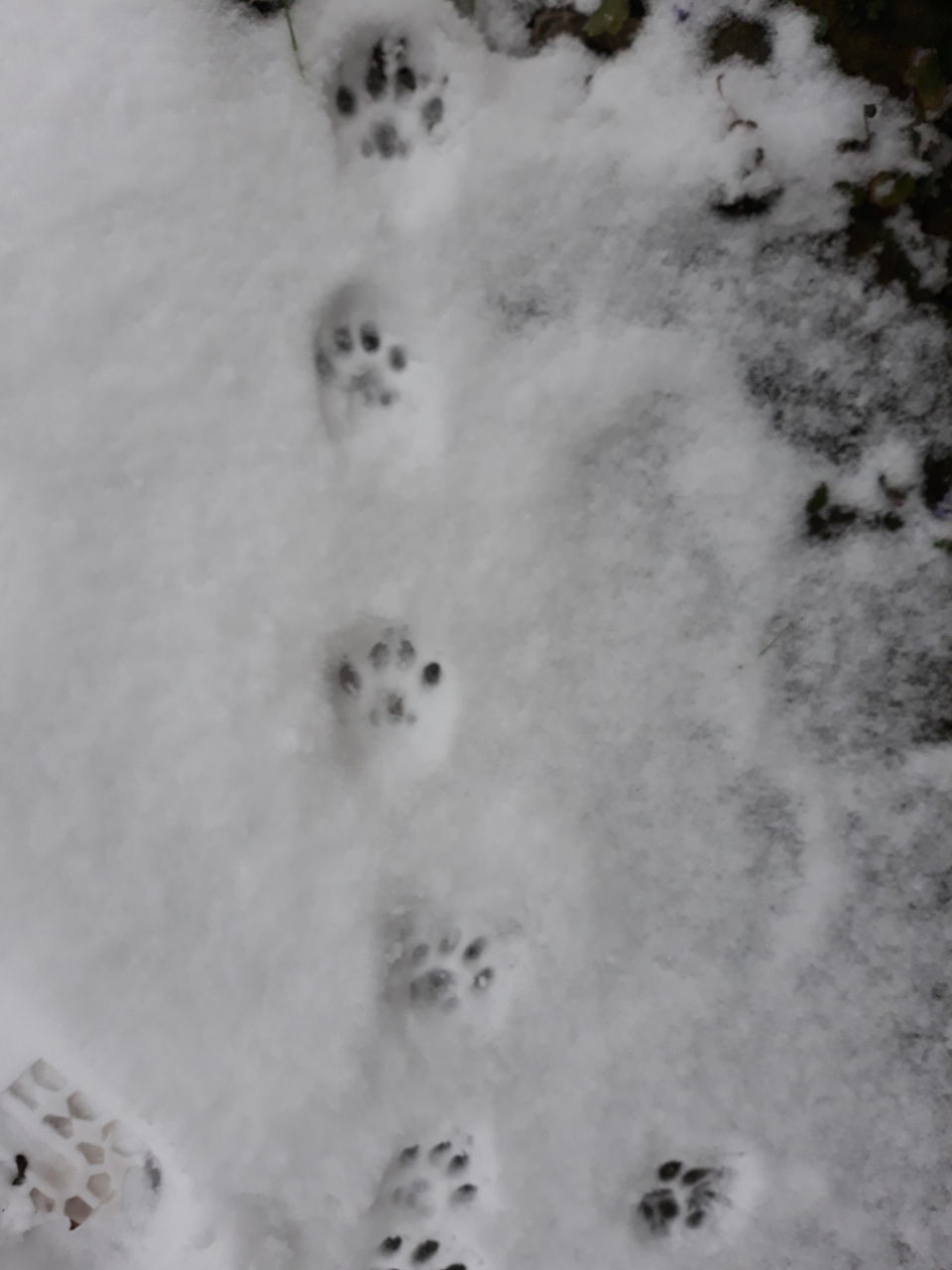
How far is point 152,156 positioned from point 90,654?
0.67 meters

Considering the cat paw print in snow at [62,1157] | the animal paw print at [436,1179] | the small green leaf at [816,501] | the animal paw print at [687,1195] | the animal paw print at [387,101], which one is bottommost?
the cat paw print in snow at [62,1157]

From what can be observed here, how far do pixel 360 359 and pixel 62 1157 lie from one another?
3.83 feet

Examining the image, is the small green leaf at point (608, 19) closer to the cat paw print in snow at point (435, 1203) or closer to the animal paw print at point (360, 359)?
the animal paw print at point (360, 359)

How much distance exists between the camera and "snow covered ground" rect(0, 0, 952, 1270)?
4.19 feet

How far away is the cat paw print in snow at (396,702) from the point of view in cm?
131

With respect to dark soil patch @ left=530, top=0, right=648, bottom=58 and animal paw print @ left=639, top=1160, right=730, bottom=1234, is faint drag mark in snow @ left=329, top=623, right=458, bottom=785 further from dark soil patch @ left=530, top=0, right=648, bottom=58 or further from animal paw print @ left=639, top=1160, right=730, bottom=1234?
dark soil patch @ left=530, top=0, right=648, bottom=58

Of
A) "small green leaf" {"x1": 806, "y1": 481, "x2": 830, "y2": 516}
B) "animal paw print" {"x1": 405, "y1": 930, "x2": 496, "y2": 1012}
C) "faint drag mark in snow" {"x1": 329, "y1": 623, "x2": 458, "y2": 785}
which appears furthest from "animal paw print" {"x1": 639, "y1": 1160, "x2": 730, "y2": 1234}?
"small green leaf" {"x1": 806, "y1": 481, "x2": 830, "y2": 516}

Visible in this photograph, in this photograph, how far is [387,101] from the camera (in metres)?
1.30

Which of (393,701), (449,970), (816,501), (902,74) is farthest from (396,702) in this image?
(902,74)

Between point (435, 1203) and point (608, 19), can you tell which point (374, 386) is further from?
point (435, 1203)

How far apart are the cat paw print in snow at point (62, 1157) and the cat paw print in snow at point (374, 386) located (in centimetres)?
96

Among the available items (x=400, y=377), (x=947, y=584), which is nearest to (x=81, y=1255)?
(x=400, y=377)

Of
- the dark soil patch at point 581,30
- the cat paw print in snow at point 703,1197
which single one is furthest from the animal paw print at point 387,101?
the cat paw print in snow at point 703,1197

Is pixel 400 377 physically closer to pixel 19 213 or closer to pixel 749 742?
pixel 19 213
